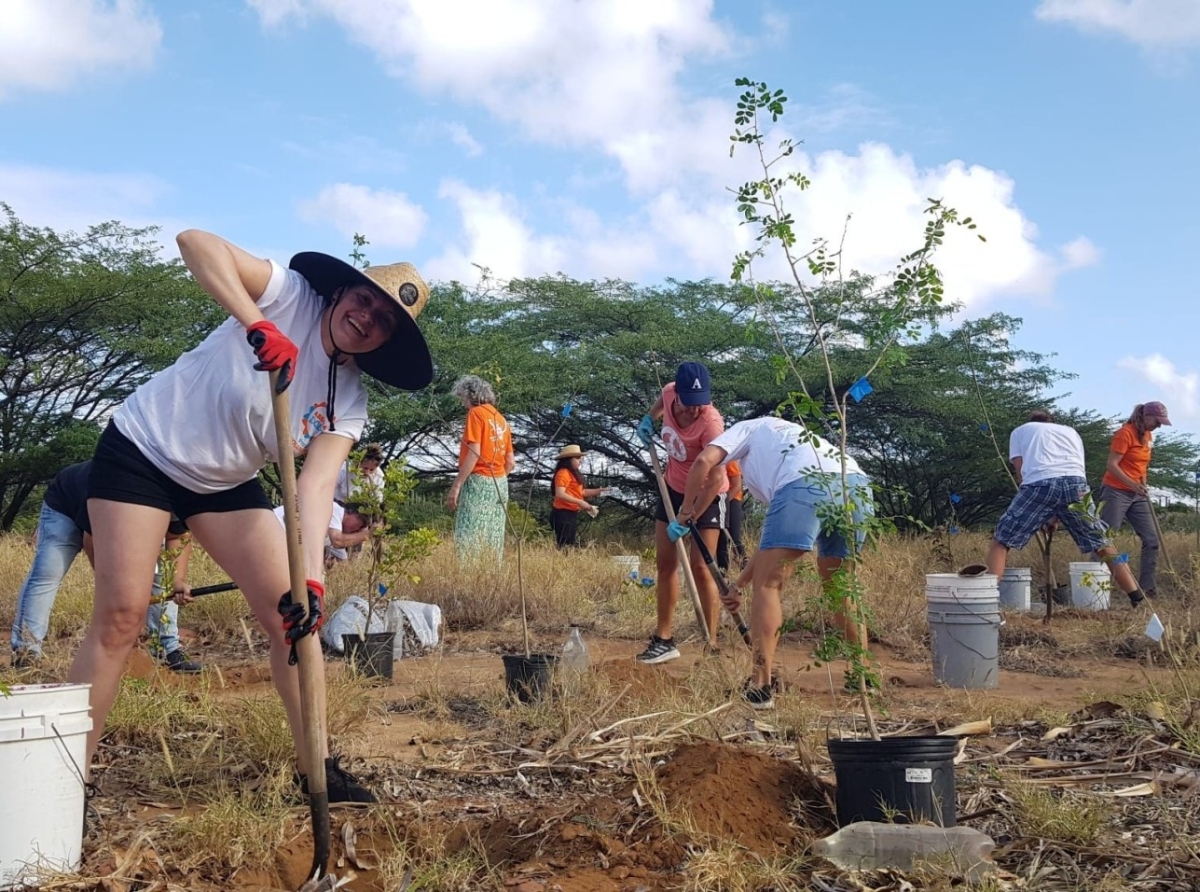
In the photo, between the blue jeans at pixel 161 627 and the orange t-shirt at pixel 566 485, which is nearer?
the blue jeans at pixel 161 627

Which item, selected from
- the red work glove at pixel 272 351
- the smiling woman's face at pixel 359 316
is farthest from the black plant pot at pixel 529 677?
the red work glove at pixel 272 351

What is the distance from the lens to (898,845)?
2.78 m

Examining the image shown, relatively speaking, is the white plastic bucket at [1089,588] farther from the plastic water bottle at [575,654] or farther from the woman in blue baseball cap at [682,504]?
the plastic water bottle at [575,654]

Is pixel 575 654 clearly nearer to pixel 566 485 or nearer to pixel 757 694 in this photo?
pixel 757 694

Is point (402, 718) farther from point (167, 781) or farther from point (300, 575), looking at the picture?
point (300, 575)

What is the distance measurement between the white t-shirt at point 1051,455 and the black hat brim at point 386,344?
5555 mm

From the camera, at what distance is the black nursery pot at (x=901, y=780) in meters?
2.89

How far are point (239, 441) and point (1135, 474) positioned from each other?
8.39 m

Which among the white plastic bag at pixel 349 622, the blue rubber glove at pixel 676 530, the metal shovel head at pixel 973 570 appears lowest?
the white plastic bag at pixel 349 622

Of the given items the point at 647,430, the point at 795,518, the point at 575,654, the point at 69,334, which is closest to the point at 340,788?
the point at 575,654

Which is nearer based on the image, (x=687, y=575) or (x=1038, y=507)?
(x=687, y=575)


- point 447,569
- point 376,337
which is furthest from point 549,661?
point 447,569

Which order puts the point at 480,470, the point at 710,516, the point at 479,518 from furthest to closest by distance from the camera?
the point at 479,518, the point at 480,470, the point at 710,516

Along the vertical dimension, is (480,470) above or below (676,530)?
above
